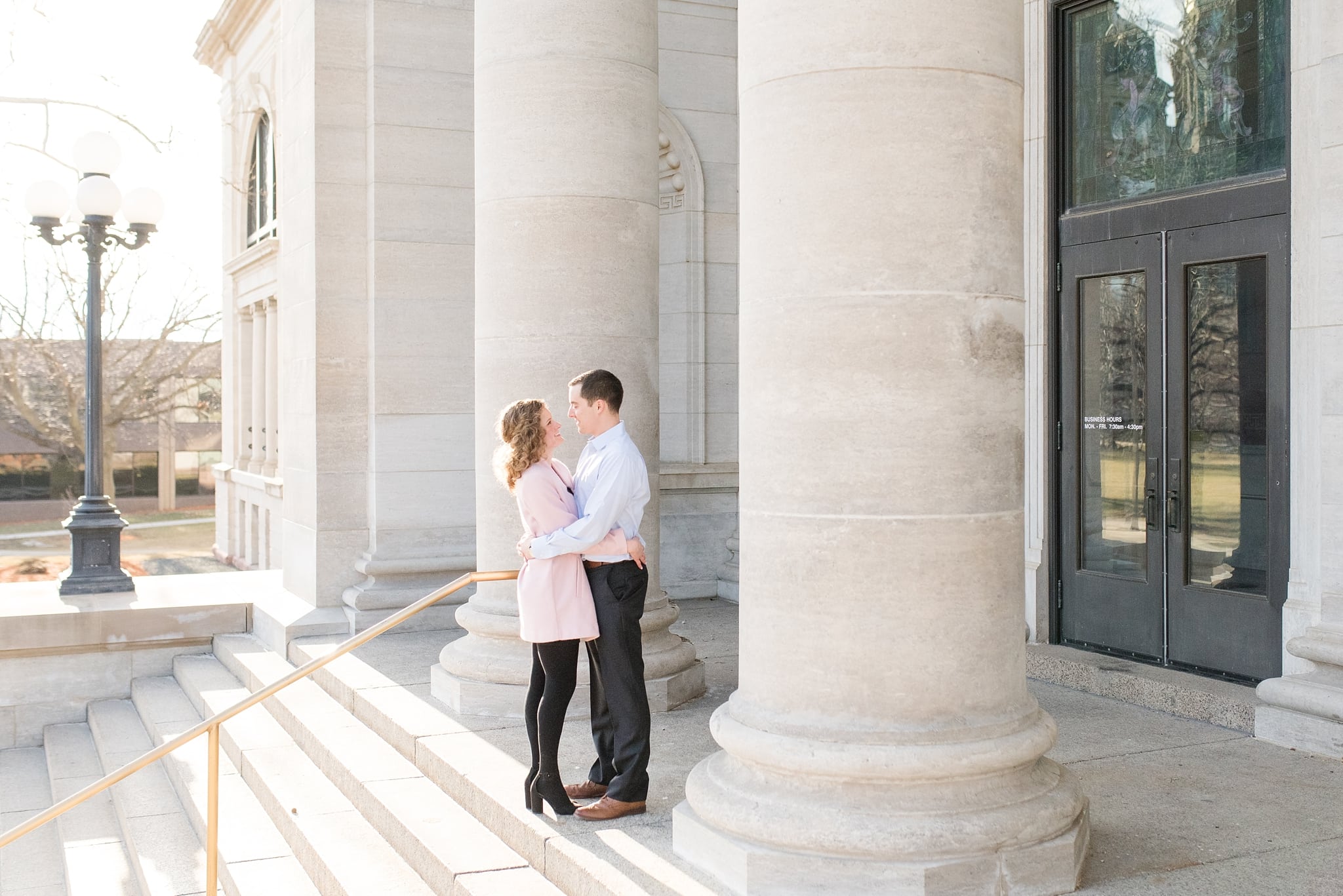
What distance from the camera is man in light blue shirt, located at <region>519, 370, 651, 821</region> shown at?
5.56 m

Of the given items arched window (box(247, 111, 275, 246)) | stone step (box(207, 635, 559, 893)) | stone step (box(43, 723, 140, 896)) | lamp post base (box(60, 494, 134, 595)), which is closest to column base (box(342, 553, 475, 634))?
stone step (box(207, 635, 559, 893))

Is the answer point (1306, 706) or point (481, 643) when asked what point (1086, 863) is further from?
point (481, 643)

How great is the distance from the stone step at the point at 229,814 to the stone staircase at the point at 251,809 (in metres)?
0.01

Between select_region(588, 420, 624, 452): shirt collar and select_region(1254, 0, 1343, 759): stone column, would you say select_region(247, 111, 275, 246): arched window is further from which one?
select_region(1254, 0, 1343, 759): stone column

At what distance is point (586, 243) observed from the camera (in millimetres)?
7746

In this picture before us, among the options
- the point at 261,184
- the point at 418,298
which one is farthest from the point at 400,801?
the point at 261,184

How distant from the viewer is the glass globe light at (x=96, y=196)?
516 inches

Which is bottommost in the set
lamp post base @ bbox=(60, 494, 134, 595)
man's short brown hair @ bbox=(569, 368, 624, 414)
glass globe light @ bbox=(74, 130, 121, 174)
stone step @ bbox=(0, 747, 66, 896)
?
stone step @ bbox=(0, 747, 66, 896)

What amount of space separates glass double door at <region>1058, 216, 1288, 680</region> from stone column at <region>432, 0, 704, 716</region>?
3150mm

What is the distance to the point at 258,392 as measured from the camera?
23.6 metres

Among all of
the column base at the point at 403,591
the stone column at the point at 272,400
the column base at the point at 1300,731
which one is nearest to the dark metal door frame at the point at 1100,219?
the column base at the point at 1300,731

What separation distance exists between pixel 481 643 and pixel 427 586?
3.48 metres

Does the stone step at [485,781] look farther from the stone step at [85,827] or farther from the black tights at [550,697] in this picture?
the stone step at [85,827]

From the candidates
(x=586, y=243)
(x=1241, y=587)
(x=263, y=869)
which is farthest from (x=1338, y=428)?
(x=263, y=869)
